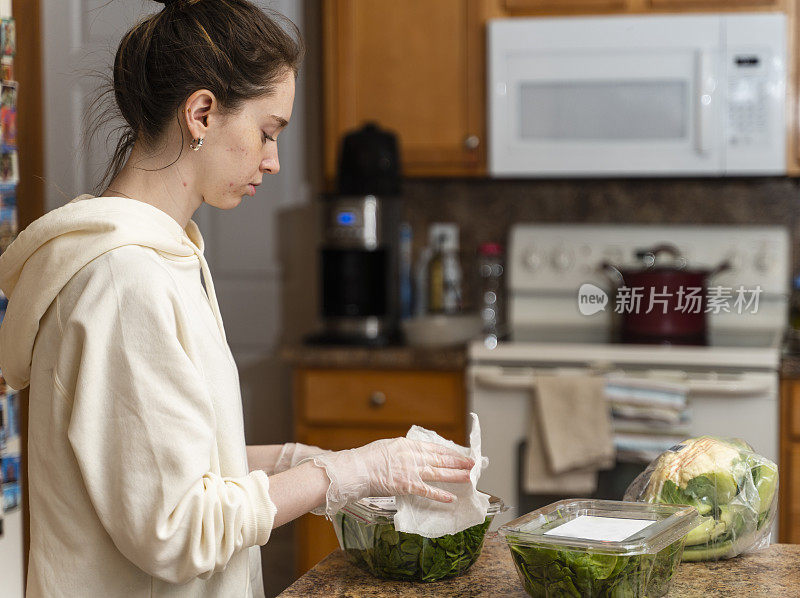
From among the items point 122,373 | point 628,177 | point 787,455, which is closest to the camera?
point 122,373

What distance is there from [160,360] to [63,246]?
0.17 metres

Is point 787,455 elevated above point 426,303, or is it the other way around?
point 426,303

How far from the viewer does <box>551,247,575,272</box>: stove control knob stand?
3.12 metres

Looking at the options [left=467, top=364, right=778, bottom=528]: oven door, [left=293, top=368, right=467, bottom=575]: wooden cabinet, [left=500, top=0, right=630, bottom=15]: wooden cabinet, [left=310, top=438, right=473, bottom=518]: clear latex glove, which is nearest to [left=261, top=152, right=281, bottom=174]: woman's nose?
→ [left=310, top=438, right=473, bottom=518]: clear latex glove

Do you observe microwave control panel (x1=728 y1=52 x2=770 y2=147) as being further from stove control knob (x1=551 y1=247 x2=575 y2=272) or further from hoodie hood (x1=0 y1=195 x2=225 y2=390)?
hoodie hood (x1=0 y1=195 x2=225 y2=390)

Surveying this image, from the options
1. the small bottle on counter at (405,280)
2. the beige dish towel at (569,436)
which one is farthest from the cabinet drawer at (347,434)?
the small bottle on counter at (405,280)

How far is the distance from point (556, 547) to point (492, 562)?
8.1 inches

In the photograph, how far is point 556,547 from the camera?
3.22 feet

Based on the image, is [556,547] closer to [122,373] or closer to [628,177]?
[122,373]

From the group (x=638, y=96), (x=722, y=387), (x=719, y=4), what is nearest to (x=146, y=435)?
(x=722, y=387)

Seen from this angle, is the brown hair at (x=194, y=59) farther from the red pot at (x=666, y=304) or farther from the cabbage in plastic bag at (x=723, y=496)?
the red pot at (x=666, y=304)

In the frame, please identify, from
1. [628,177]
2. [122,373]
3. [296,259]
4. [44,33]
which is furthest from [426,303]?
[122,373]

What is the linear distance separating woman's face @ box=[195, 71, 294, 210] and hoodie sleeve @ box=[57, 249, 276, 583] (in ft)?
0.60

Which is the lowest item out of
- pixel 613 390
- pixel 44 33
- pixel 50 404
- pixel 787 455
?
pixel 787 455
